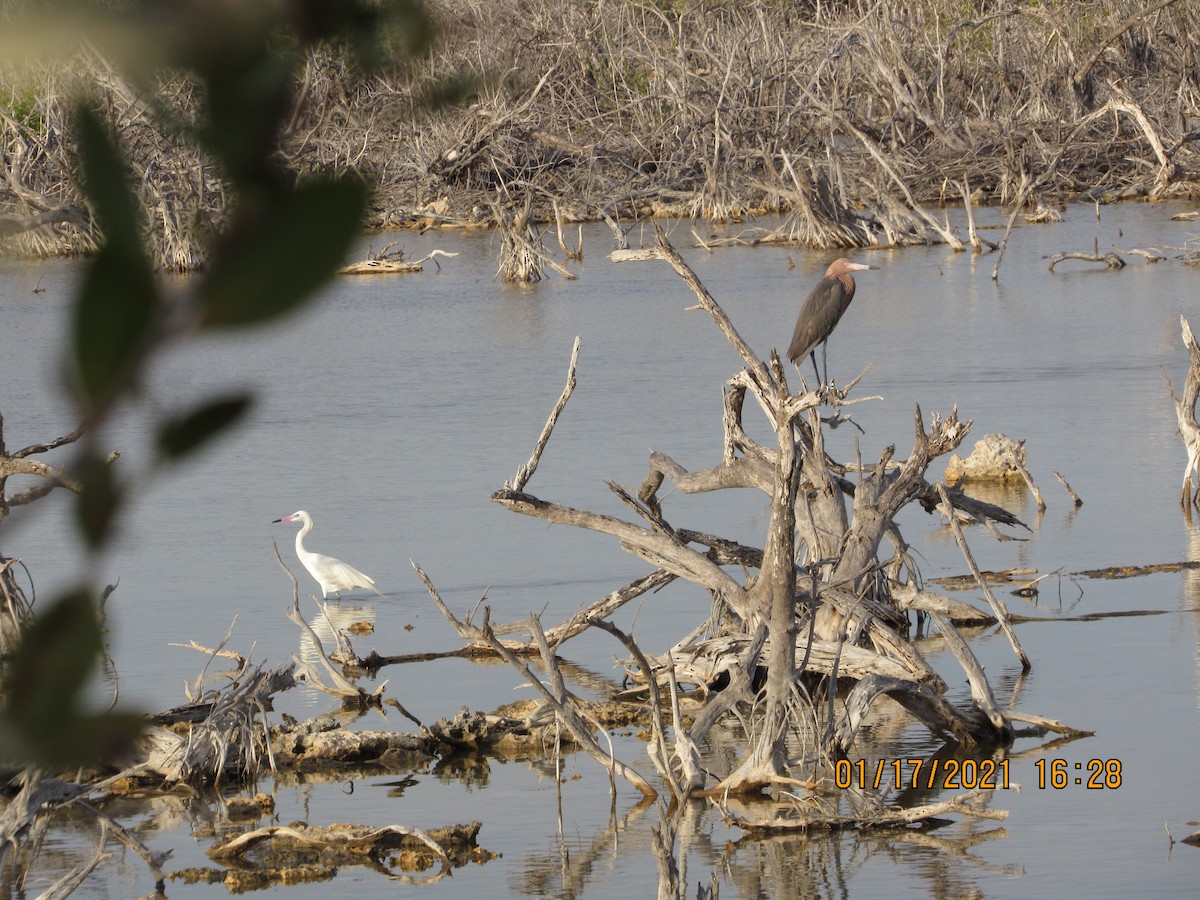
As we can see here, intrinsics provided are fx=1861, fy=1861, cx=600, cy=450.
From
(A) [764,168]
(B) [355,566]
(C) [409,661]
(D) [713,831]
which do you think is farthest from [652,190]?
(D) [713,831]

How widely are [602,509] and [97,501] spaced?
11.7 meters

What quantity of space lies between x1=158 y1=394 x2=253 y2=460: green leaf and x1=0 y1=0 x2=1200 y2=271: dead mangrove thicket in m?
26.7

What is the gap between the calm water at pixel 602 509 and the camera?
6.16 metres

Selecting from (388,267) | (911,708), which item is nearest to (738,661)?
(911,708)

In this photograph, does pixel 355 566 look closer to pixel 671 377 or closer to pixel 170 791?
pixel 170 791

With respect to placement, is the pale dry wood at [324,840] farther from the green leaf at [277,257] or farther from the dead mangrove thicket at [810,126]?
the dead mangrove thicket at [810,126]

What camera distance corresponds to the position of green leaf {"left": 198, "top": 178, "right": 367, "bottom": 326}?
0.62m

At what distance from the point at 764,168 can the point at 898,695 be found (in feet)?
95.1

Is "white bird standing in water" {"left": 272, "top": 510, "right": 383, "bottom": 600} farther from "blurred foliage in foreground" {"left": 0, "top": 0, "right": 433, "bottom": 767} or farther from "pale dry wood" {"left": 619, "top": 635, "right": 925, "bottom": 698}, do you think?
"blurred foliage in foreground" {"left": 0, "top": 0, "right": 433, "bottom": 767}

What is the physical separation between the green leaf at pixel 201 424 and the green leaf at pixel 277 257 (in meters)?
0.05

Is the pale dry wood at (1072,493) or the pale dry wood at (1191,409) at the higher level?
the pale dry wood at (1191,409)

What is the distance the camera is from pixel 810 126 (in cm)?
3631

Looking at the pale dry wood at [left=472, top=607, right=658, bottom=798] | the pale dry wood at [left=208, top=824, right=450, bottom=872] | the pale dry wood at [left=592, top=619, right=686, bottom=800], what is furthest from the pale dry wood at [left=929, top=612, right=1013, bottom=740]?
the pale dry wood at [left=208, top=824, right=450, bottom=872]
